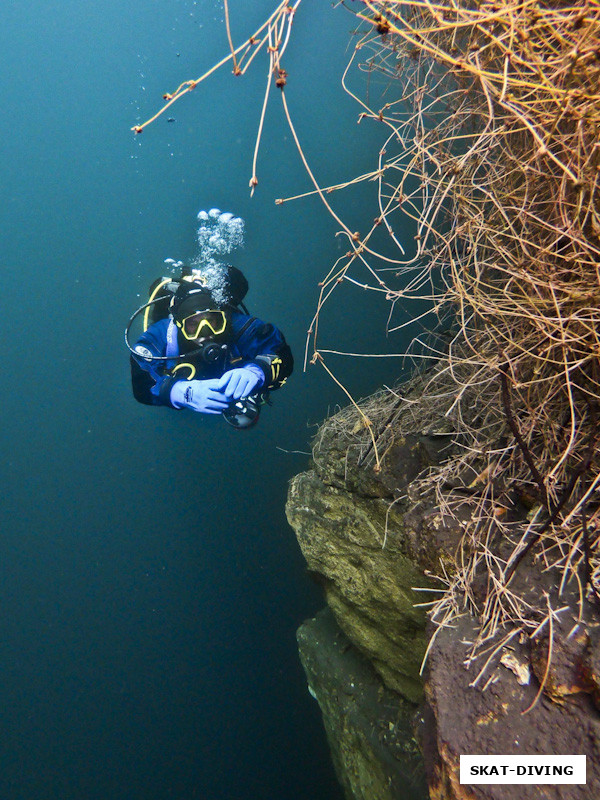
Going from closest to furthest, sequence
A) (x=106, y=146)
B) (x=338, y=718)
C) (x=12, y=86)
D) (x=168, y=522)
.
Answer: (x=338, y=718) < (x=12, y=86) < (x=106, y=146) < (x=168, y=522)

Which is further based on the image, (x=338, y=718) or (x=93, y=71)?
(x=93, y=71)

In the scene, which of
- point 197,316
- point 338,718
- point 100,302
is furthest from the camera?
point 100,302

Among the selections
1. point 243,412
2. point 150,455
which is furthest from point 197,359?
point 150,455

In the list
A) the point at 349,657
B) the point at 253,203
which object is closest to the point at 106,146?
the point at 253,203

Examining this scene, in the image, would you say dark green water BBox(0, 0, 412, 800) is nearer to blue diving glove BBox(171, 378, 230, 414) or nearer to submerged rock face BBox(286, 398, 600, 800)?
blue diving glove BBox(171, 378, 230, 414)

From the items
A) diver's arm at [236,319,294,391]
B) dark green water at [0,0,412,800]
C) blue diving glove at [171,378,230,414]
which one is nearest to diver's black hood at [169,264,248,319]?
diver's arm at [236,319,294,391]

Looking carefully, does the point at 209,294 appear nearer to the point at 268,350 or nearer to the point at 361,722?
the point at 268,350

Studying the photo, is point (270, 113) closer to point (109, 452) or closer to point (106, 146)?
point (106, 146)

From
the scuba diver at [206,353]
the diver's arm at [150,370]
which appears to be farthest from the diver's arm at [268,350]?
the diver's arm at [150,370]

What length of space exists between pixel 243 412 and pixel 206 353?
0.60 meters

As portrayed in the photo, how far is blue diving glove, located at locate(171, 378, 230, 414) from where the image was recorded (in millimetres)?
3289

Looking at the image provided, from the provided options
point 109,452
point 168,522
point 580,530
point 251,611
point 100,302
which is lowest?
point 251,611

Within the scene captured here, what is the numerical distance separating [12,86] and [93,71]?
3.22ft

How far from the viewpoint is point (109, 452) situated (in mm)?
6410
